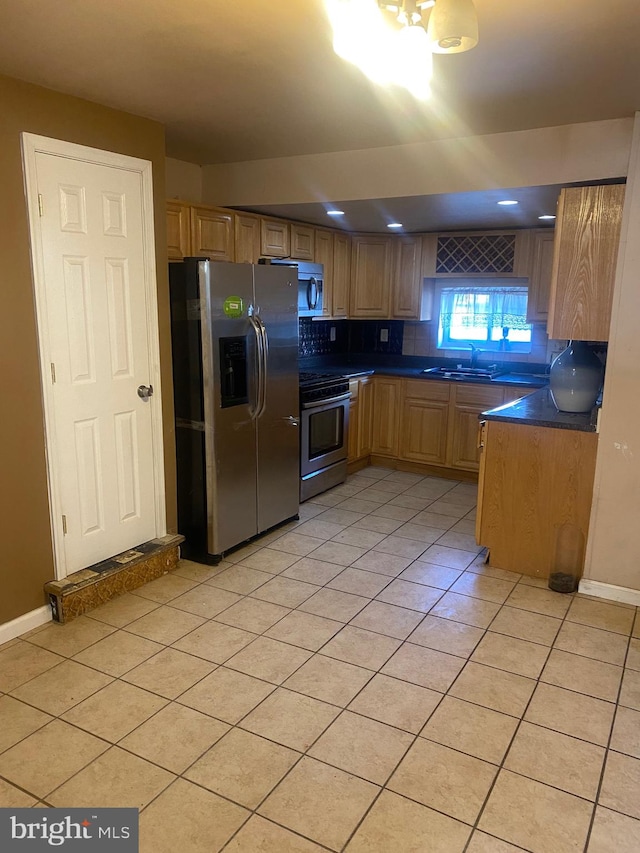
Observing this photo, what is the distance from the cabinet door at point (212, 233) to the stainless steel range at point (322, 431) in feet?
3.47

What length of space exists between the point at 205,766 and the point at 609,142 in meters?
3.22

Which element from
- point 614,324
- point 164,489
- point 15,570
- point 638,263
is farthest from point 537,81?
point 15,570

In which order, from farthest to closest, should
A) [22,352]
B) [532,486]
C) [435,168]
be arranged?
[435,168] → [532,486] → [22,352]

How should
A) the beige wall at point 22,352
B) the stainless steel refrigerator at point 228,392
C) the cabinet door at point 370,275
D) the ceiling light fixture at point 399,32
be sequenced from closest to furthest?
the ceiling light fixture at point 399,32, the beige wall at point 22,352, the stainless steel refrigerator at point 228,392, the cabinet door at point 370,275

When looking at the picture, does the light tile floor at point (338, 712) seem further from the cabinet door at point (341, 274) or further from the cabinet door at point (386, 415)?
the cabinet door at point (341, 274)

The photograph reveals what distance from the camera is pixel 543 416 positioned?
11.2 feet

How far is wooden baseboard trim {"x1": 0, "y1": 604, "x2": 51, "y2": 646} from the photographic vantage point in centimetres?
273

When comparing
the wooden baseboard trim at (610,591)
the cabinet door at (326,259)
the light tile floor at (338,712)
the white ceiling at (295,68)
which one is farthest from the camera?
the cabinet door at (326,259)

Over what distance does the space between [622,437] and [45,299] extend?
281 centimetres

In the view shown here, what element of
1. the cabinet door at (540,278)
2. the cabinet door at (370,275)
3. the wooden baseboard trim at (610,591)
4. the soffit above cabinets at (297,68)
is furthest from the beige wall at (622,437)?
the cabinet door at (370,275)

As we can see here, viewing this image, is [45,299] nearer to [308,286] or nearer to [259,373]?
[259,373]

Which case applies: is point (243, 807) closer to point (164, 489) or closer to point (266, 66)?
point (164, 489)

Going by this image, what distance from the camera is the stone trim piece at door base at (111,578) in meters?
2.88

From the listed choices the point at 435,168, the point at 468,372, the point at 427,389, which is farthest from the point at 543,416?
the point at 468,372
